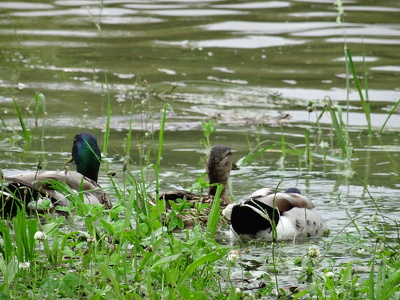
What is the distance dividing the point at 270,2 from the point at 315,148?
8.49m

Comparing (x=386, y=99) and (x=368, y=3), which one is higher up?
(x=368, y=3)

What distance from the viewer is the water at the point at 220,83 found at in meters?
8.27

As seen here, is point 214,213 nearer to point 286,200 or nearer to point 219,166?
point 286,200

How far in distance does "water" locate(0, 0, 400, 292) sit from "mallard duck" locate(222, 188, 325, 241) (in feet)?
0.76

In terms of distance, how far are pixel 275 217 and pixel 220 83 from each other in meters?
1.87

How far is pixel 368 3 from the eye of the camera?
1744 centimetres

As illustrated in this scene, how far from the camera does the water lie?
8273mm

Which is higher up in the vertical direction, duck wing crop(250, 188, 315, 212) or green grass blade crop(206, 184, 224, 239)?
green grass blade crop(206, 184, 224, 239)

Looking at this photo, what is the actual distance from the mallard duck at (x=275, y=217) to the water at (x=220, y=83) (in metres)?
0.23

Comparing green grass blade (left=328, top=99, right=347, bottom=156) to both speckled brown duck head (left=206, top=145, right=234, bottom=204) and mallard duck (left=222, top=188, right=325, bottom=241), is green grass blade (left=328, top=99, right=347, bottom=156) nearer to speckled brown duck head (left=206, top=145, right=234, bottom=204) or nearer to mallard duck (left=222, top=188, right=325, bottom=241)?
speckled brown duck head (left=206, top=145, right=234, bottom=204)

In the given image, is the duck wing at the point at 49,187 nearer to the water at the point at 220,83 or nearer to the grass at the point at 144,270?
the water at the point at 220,83

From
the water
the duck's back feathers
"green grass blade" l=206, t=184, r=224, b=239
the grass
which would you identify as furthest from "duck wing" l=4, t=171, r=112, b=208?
"green grass blade" l=206, t=184, r=224, b=239

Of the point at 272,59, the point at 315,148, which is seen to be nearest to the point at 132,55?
the point at 272,59

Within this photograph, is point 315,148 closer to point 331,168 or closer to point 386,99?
point 331,168
